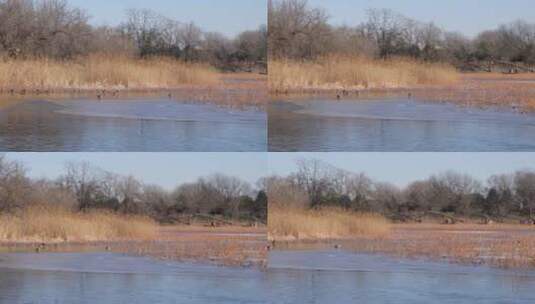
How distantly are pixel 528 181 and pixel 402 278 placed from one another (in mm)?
2106

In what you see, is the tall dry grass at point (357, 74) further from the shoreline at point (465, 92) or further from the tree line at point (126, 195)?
the tree line at point (126, 195)

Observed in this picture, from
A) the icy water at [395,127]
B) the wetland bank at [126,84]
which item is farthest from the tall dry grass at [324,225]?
the wetland bank at [126,84]

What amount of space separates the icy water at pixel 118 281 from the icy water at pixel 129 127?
164cm

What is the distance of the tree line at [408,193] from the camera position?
46.1 feet

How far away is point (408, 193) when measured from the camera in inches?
565

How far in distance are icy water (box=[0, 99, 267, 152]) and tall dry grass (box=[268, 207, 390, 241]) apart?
1.13 metres

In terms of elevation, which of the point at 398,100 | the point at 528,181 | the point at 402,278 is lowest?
the point at 402,278

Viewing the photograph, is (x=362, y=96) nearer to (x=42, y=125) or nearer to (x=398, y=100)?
(x=398, y=100)

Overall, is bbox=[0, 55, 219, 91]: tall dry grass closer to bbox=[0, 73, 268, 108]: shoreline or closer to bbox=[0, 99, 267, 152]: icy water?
bbox=[0, 73, 268, 108]: shoreline

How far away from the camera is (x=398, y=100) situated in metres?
14.7

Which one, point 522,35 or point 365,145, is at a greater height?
point 522,35

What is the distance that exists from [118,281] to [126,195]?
1.16 meters

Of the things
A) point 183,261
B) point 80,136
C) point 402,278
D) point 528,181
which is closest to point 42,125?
point 80,136

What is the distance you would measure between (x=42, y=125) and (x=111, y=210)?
158cm
